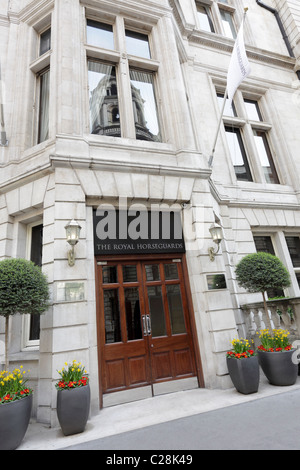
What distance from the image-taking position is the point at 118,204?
6.27m

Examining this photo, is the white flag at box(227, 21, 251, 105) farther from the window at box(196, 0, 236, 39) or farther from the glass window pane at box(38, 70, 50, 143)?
the window at box(196, 0, 236, 39)

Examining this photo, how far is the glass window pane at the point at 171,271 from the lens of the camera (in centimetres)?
653

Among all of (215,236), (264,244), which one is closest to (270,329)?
(215,236)

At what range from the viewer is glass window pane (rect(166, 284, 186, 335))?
6.26 meters

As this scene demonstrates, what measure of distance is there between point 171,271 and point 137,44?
25.1 ft

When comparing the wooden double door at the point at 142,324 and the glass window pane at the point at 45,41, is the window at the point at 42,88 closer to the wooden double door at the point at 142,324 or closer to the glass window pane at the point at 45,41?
the glass window pane at the point at 45,41

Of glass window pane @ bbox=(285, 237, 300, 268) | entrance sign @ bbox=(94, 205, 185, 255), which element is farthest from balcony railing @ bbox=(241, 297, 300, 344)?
glass window pane @ bbox=(285, 237, 300, 268)

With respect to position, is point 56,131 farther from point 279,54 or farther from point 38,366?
point 279,54

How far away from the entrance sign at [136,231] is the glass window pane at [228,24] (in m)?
11.6

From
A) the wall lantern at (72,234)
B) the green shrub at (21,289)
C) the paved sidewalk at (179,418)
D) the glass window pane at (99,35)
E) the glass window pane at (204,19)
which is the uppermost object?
the glass window pane at (204,19)

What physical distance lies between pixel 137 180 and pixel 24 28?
6643 mm

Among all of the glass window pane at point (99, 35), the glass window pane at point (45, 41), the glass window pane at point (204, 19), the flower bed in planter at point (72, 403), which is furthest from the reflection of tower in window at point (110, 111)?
the glass window pane at point (204, 19)

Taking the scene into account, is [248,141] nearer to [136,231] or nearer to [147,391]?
[136,231]

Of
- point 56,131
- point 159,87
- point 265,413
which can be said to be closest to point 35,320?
point 56,131
